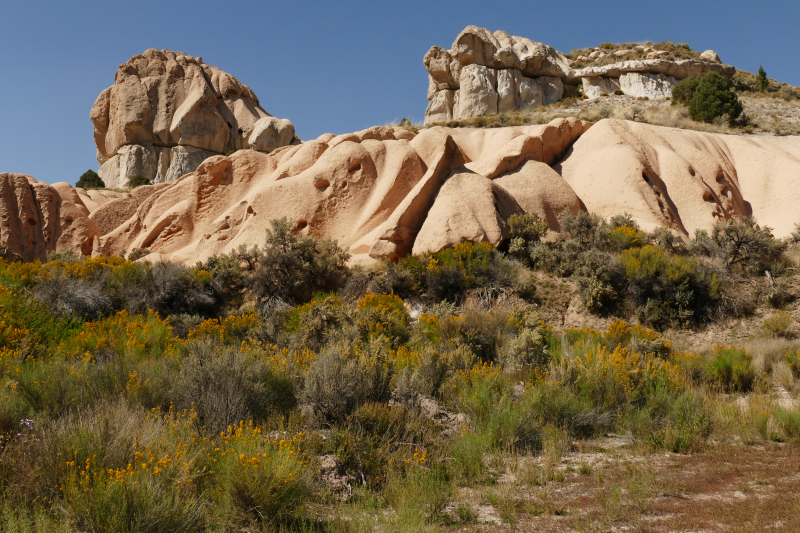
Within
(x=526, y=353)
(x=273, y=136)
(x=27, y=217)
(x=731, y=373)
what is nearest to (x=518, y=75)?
(x=273, y=136)

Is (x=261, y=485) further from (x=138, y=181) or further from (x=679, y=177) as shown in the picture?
(x=138, y=181)

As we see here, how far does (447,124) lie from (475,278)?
795 inches

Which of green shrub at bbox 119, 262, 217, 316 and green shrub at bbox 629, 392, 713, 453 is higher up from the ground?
green shrub at bbox 119, 262, 217, 316

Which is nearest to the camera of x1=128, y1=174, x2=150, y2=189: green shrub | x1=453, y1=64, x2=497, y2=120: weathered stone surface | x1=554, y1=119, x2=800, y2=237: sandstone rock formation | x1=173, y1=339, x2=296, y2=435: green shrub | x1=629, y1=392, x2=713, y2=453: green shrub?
x1=173, y1=339, x2=296, y2=435: green shrub

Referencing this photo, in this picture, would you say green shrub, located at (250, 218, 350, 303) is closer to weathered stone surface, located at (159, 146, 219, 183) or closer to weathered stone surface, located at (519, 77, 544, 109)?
weathered stone surface, located at (159, 146, 219, 183)

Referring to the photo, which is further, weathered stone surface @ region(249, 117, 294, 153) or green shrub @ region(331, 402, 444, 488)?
weathered stone surface @ region(249, 117, 294, 153)

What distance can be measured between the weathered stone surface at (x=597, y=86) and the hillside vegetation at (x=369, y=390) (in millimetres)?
30917

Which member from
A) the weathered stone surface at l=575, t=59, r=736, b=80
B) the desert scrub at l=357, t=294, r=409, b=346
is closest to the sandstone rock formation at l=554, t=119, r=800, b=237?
the desert scrub at l=357, t=294, r=409, b=346

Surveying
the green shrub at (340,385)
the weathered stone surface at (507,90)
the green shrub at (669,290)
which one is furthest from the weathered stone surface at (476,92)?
the green shrub at (340,385)

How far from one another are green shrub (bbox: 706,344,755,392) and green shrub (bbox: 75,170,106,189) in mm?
43521

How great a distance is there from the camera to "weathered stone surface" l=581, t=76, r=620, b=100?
1569 inches

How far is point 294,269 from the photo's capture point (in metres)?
13.2

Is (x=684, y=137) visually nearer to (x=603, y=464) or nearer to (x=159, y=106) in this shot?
(x=603, y=464)

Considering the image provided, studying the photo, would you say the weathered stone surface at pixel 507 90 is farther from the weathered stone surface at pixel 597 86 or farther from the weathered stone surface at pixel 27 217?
the weathered stone surface at pixel 27 217
